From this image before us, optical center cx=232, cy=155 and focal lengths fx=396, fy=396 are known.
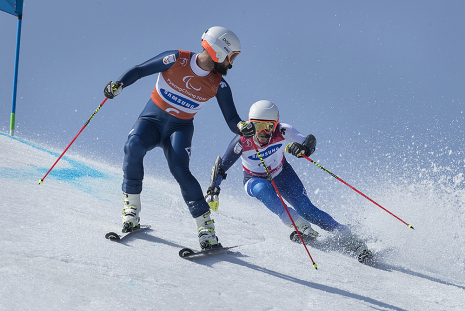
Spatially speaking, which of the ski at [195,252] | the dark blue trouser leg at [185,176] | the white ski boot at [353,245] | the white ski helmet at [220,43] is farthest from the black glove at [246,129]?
the white ski boot at [353,245]

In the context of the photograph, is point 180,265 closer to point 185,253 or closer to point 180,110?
point 185,253

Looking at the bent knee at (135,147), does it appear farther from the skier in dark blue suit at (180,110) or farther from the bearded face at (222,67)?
the bearded face at (222,67)

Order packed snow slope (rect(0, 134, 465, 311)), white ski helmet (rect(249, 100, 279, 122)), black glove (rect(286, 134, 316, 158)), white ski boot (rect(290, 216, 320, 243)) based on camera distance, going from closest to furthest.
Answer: packed snow slope (rect(0, 134, 465, 311)) < black glove (rect(286, 134, 316, 158)) < white ski boot (rect(290, 216, 320, 243)) < white ski helmet (rect(249, 100, 279, 122))

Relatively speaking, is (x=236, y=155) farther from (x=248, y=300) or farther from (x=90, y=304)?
(x=90, y=304)

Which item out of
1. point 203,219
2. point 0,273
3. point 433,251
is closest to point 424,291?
point 433,251

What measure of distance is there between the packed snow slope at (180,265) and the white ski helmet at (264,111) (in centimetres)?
139

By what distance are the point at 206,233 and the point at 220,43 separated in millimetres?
1700

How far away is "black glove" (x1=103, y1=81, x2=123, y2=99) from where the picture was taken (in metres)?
3.52

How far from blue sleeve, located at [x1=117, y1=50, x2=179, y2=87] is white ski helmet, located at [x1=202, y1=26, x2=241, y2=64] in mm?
331

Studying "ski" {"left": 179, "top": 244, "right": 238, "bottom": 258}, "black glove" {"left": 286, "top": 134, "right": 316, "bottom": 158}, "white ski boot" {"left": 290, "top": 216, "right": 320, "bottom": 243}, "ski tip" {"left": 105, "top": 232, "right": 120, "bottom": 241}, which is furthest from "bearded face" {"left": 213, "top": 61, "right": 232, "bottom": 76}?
"white ski boot" {"left": 290, "top": 216, "right": 320, "bottom": 243}

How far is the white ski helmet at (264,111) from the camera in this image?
4.79 m

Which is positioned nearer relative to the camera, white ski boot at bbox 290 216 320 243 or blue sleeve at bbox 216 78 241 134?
blue sleeve at bbox 216 78 241 134

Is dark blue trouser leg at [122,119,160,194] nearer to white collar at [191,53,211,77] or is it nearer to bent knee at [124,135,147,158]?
bent knee at [124,135,147,158]

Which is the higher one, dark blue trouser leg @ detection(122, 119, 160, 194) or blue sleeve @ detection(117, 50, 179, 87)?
blue sleeve @ detection(117, 50, 179, 87)
